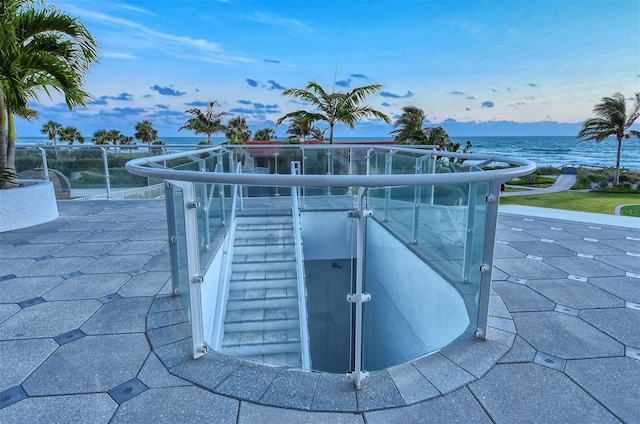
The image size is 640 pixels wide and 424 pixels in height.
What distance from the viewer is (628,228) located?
16.6 feet

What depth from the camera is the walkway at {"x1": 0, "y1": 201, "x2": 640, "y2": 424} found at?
5.21 feet

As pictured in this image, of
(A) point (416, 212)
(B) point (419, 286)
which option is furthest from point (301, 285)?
(B) point (419, 286)

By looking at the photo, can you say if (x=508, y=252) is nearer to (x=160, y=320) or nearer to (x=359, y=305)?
(x=359, y=305)

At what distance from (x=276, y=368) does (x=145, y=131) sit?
40295 millimetres

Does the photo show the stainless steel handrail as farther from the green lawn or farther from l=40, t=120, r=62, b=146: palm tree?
l=40, t=120, r=62, b=146: palm tree

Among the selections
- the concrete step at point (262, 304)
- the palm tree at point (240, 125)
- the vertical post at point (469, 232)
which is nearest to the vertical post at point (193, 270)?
the vertical post at point (469, 232)

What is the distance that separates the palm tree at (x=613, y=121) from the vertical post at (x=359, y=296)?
20.2 metres

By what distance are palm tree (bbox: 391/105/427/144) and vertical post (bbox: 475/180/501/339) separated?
14472 mm

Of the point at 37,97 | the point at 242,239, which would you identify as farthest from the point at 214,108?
the point at 242,239

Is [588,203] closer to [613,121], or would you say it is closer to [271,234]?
[613,121]

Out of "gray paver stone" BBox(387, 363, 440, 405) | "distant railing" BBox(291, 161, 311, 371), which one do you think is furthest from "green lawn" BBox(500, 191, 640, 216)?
"gray paver stone" BBox(387, 363, 440, 405)

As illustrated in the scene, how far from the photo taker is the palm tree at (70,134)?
34.0m

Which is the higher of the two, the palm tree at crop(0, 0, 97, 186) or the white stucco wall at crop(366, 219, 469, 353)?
the palm tree at crop(0, 0, 97, 186)

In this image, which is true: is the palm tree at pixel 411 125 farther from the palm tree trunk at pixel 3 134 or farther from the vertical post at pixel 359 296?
the vertical post at pixel 359 296
